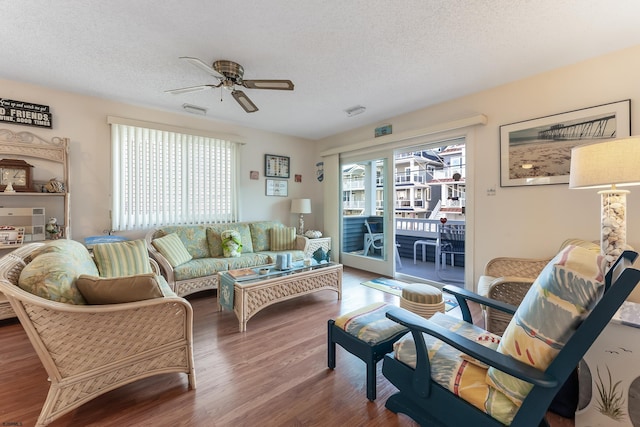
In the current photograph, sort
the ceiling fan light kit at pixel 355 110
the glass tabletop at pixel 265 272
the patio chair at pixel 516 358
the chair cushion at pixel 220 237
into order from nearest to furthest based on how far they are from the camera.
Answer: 1. the patio chair at pixel 516 358
2. the glass tabletop at pixel 265 272
3. the ceiling fan light kit at pixel 355 110
4. the chair cushion at pixel 220 237

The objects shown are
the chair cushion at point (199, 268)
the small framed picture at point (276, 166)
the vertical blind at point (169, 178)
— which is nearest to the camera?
the chair cushion at point (199, 268)

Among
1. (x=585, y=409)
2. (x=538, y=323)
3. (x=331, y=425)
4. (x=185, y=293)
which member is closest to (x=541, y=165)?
(x=585, y=409)

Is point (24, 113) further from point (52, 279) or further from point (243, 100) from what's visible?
point (52, 279)

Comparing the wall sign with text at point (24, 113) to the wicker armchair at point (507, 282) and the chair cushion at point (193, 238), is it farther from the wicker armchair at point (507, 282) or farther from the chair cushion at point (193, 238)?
the wicker armchair at point (507, 282)

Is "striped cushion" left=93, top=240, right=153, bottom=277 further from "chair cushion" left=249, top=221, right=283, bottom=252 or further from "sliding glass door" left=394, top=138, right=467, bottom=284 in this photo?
"sliding glass door" left=394, top=138, right=467, bottom=284

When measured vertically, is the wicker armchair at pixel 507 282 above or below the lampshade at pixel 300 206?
below

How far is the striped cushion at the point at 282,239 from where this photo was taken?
4.13 m

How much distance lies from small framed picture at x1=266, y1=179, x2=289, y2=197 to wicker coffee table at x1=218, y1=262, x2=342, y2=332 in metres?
2.18

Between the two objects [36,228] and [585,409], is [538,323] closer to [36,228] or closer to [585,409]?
[585,409]

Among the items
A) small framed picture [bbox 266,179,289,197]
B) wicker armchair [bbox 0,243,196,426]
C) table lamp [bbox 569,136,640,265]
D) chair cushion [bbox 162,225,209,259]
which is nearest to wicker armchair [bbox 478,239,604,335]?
table lamp [bbox 569,136,640,265]

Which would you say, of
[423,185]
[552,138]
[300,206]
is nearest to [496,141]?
[552,138]

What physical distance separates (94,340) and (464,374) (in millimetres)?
1820

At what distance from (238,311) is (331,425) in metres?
1.33

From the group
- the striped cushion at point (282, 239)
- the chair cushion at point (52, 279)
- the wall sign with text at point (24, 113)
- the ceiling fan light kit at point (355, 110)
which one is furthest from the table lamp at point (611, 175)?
the wall sign with text at point (24, 113)
